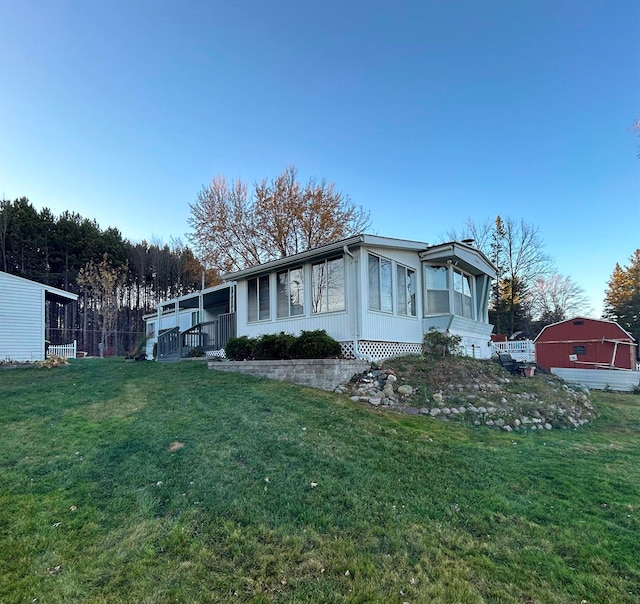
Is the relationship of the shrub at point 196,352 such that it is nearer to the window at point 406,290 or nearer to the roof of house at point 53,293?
the roof of house at point 53,293

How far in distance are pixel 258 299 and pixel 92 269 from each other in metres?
24.4

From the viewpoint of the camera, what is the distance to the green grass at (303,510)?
2.54 m

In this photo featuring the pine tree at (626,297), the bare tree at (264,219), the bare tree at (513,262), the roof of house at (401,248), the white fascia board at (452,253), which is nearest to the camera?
the roof of house at (401,248)

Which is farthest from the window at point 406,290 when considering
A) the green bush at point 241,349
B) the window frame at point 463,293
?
the green bush at point 241,349

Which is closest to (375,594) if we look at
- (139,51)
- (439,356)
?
(439,356)

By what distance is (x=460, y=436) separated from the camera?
6.12m

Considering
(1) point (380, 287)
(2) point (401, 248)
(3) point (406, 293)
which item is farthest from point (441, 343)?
(2) point (401, 248)

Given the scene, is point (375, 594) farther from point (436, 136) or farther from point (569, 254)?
point (569, 254)

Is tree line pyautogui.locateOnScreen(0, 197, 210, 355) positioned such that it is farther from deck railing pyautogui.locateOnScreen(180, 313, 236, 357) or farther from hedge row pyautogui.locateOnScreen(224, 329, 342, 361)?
hedge row pyautogui.locateOnScreen(224, 329, 342, 361)

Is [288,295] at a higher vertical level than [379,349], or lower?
higher

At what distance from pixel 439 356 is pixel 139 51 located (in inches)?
505

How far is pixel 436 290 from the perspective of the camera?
12.0 metres

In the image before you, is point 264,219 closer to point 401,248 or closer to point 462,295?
point 401,248

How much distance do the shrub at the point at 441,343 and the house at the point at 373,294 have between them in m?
0.29
